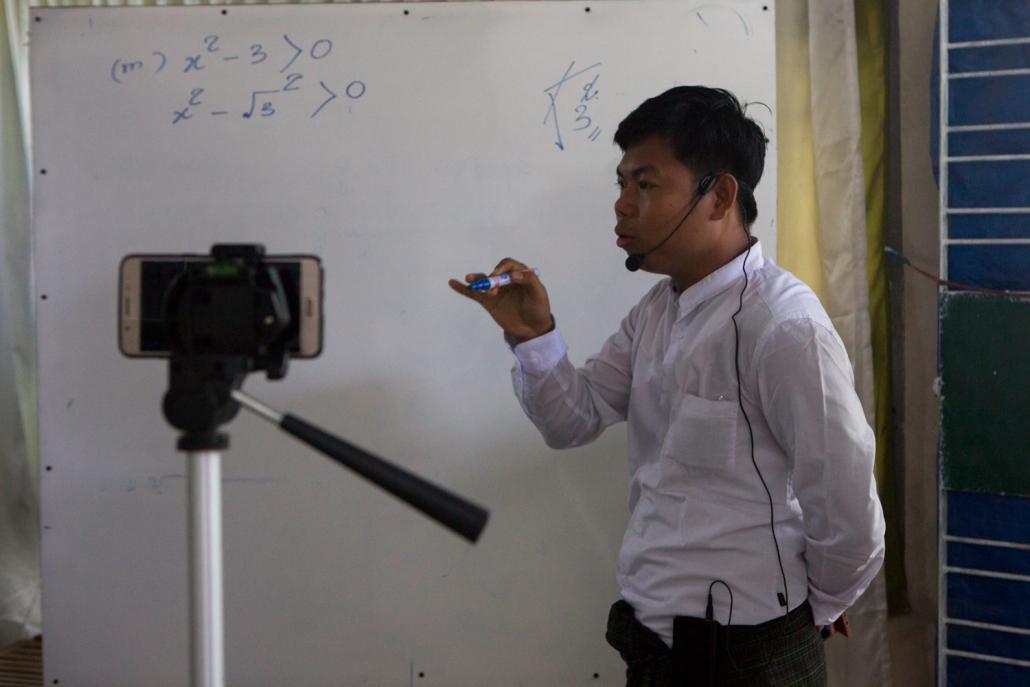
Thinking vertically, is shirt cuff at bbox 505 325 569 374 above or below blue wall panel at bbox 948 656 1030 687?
above

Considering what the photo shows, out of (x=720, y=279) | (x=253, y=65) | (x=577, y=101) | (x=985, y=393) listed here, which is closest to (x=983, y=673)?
(x=985, y=393)

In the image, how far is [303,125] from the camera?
1808mm

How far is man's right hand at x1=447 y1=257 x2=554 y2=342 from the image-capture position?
4.77 feet

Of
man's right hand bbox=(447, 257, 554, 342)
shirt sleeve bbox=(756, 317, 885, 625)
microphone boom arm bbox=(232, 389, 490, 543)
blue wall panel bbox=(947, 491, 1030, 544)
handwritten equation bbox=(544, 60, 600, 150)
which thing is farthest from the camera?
blue wall panel bbox=(947, 491, 1030, 544)

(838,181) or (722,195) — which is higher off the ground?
(838,181)

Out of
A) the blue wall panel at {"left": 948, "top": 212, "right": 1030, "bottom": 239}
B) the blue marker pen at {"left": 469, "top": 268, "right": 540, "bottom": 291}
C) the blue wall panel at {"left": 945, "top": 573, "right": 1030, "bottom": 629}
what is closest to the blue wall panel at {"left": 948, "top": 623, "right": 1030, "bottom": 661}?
the blue wall panel at {"left": 945, "top": 573, "right": 1030, "bottom": 629}

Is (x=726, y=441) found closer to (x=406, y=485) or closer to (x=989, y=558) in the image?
(x=406, y=485)

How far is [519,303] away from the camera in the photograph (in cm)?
151

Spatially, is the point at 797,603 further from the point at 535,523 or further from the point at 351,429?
the point at 351,429

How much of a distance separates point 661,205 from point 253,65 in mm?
936

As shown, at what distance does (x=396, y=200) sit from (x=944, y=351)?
3.85ft

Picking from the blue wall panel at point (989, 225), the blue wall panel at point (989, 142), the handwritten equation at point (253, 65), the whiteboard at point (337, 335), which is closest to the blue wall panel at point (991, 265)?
the blue wall panel at point (989, 225)

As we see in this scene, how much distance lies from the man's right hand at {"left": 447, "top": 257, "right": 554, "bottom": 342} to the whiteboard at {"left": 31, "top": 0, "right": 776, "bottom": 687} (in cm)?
31

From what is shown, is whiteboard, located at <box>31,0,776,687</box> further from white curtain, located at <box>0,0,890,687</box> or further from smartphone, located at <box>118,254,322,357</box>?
smartphone, located at <box>118,254,322,357</box>
